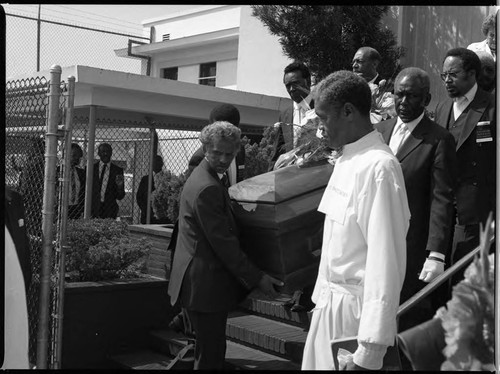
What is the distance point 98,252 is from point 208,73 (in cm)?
1706

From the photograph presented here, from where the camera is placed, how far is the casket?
13.5 feet

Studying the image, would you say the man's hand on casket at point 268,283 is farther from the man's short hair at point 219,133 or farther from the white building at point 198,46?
the white building at point 198,46

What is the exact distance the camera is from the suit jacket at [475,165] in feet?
13.5

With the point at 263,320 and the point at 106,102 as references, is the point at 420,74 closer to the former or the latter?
the point at 263,320

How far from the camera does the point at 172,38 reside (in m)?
24.4

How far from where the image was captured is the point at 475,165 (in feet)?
13.9

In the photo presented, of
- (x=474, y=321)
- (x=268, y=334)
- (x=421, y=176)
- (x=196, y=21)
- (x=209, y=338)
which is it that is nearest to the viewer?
(x=474, y=321)

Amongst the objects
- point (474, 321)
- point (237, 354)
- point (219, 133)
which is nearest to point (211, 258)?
point (219, 133)

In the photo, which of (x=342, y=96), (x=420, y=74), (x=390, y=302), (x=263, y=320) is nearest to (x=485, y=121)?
(x=420, y=74)

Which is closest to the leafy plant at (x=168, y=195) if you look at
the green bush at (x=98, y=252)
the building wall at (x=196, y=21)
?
the green bush at (x=98, y=252)

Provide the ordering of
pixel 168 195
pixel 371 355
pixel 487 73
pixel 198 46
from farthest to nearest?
pixel 198 46, pixel 168 195, pixel 487 73, pixel 371 355

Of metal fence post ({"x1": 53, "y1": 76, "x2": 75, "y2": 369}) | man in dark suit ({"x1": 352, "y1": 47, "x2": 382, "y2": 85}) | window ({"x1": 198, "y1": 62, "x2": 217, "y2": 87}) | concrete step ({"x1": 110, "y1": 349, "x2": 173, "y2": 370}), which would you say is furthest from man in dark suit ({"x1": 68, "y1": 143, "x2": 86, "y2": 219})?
window ({"x1": 198, "y1": 62, "x2": 217, "y2": 87})

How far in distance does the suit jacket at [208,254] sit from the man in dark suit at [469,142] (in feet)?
4.30

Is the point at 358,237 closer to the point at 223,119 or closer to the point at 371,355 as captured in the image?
the point at 371,355
